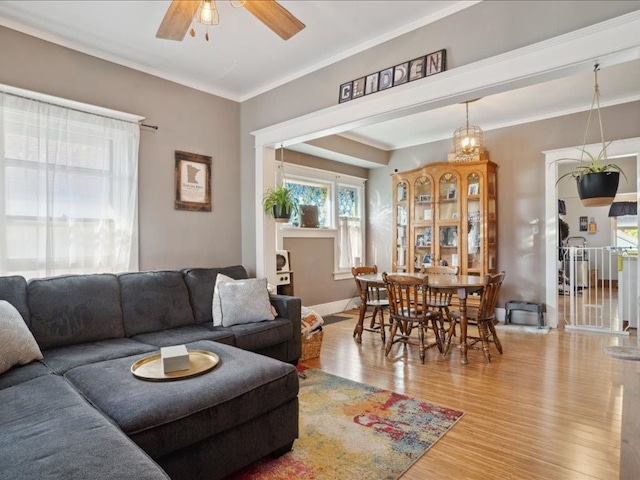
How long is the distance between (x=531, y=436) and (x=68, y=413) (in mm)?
2384

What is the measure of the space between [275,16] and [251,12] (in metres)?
0.15

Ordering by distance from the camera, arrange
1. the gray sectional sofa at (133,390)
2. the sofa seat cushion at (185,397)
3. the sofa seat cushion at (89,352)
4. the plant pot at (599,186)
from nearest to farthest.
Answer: the gray sectional sofa at (133,390) < the sofa seat cushion at (185,397) < the sofa seat cushion at (89,352) < the plant pot at (599,186)

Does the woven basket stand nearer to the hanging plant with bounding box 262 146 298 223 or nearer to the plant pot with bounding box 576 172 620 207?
the hanging plant with bounding box 262 146 298 223

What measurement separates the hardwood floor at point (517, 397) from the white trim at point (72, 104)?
282cm

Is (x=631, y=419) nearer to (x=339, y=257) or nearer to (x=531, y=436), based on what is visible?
(x=531, y=436)

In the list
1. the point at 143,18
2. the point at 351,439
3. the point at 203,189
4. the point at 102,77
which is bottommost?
the point at 351,439

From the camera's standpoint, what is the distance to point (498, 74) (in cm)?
239

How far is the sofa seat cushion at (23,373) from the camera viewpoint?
1841 mm

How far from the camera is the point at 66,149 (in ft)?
9.85

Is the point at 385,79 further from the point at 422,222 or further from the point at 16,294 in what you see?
the point at 422,222

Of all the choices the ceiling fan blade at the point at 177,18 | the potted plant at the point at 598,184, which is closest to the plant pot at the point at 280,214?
the ceiling fan blade at the point at 177,18

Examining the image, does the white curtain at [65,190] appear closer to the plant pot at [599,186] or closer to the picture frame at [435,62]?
the picture frame at [435,62]

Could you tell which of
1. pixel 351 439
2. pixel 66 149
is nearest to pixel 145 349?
pixel 351 439

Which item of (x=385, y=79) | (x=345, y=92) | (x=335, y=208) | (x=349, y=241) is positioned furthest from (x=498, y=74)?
(x=349, y=241)
